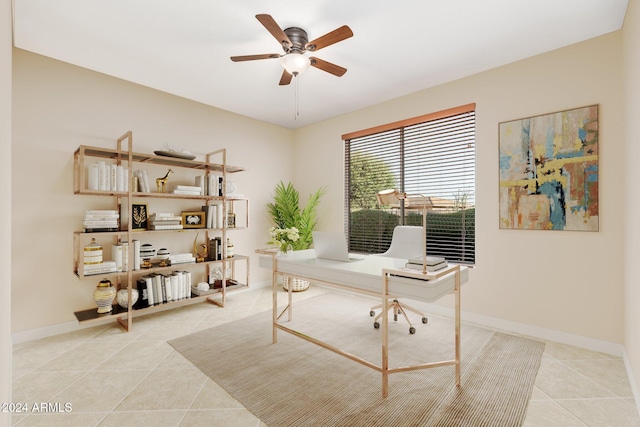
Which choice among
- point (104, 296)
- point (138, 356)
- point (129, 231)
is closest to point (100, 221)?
point (129, 231)

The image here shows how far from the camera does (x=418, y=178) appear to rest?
3.91m

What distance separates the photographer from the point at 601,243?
2.58m

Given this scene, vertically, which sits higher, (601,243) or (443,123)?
(443,123)

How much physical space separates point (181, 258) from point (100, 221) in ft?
3.12

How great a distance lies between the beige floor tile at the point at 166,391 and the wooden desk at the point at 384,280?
40.0 inches

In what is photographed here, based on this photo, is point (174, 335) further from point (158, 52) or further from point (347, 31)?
point (347, 31)

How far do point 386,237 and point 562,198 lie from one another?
2042 mm

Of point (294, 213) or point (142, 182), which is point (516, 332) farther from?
point (142, 182)

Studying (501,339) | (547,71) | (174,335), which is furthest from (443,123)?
(174,335)

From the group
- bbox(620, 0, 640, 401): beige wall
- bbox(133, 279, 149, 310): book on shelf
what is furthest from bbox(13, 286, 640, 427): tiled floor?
bbox(133, 279, 149, 310): book on shelf

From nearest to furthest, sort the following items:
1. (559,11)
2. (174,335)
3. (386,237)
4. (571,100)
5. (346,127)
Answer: (559,11) < (571,100) < (174,335) < (386,237) < (346,127)

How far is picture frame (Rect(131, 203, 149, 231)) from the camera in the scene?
3240mm

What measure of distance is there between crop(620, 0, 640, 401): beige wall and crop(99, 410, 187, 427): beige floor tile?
2.89 metres

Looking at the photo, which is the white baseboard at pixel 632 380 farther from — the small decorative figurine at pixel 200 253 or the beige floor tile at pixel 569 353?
the small decorative figurine at pixel 200 253
